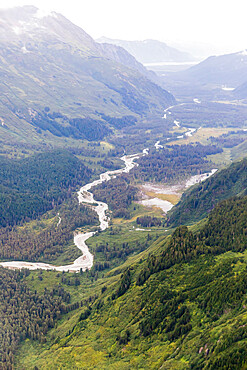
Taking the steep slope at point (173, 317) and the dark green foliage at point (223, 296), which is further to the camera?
the dark green foliage at point (223, 296)

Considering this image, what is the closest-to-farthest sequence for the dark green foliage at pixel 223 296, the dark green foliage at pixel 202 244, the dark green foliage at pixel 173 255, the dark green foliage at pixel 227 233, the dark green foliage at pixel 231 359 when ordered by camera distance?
the dark green foliage at pixel 231 359
the dark green foliage at pixel 223 296
the dark green foliage at pixel 227 233
the dark green foliage at pixel 202 244
the dark green foliage at pixel 173 255

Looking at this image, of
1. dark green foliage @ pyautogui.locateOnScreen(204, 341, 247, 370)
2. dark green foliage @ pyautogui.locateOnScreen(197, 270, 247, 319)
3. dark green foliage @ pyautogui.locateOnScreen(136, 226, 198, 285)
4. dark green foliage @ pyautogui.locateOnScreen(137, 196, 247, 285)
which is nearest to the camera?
dark green foliage @ pyautogui.locateOnScreen(204, 341, 247, 370)

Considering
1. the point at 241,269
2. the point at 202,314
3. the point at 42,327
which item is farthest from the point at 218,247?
the point at 42,327

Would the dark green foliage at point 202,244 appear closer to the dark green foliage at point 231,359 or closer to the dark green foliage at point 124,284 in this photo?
the dark green foliage at point 124,284

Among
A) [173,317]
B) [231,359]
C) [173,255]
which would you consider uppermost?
[231,359]

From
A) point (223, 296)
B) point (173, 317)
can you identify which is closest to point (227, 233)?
point (223, 296)

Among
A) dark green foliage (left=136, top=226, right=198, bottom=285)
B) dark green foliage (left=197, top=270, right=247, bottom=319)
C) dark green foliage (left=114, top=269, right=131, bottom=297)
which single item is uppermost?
dark green foliage (left=197, top=270, right=247, bottom=319)

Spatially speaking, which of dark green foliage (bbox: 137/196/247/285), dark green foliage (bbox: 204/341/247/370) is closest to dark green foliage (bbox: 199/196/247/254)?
dark green foliage (bbox: 137/196/247/285)

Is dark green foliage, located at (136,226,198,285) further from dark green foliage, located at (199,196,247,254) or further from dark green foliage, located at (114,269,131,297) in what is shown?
dark green foliage, located at (199,196,247,254)

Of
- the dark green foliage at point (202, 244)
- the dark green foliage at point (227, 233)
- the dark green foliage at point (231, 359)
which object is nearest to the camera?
the dark green foliage at point (231, 359)

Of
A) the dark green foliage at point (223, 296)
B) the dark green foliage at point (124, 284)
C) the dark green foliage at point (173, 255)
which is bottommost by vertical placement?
the dark green foliage at point (124, 284)

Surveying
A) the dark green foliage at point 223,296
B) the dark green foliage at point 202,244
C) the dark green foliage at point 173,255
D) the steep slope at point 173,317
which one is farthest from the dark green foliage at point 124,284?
the dark green foliage at point 223,296

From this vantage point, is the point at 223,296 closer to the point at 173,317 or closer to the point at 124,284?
the point at 173,317
